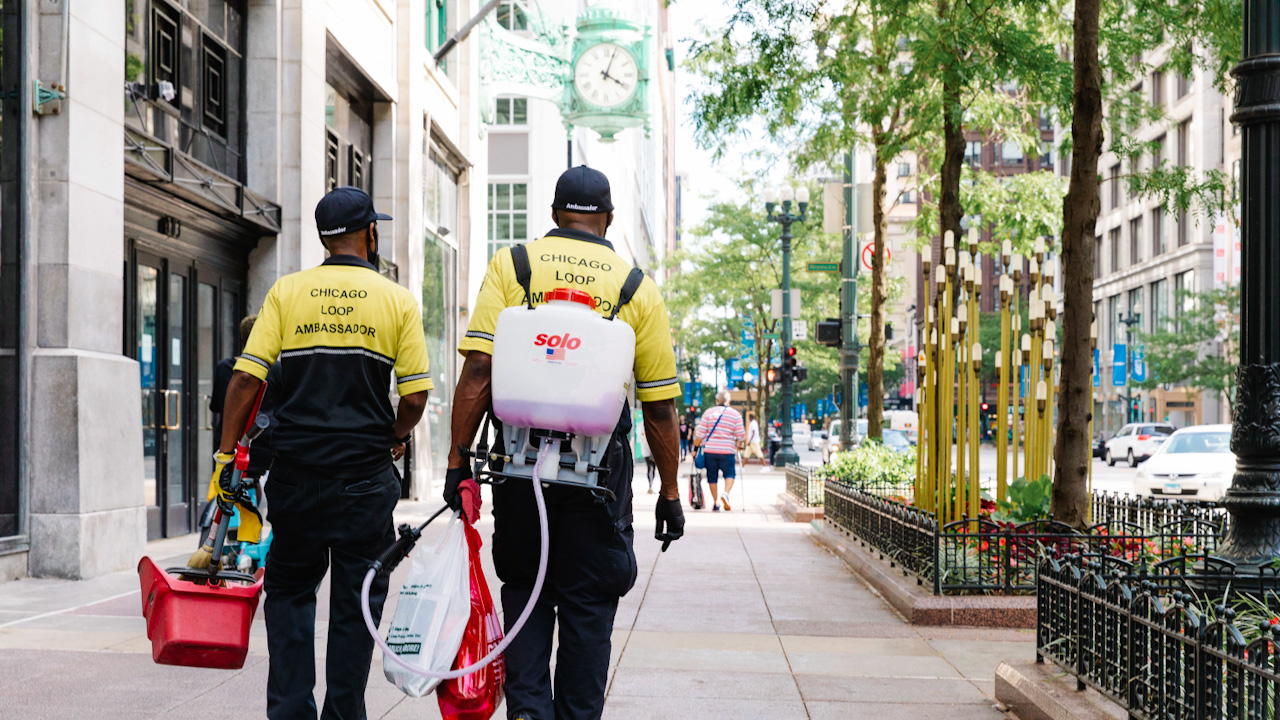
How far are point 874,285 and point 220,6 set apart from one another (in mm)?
10983

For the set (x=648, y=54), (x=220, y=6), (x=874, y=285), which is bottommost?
(x=874, y=285)

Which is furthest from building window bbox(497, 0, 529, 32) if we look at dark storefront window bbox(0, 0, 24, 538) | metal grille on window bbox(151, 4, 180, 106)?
dark storefront window bbox(0, 0, 24, 538)

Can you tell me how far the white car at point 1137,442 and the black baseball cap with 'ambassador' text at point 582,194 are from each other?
4411 cm

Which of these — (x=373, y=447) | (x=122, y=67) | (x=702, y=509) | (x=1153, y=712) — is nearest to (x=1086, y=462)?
(x=1153, y=712)

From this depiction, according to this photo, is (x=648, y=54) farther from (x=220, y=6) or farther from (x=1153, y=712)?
(x=1153, y=712)

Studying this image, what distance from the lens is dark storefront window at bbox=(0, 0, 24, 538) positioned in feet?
31.4

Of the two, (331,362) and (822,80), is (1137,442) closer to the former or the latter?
(822,80)

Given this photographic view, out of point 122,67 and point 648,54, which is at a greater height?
point 648,54

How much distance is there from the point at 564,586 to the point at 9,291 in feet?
23.0

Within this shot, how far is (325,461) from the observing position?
457 cm

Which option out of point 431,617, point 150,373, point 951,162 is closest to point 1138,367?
point 951,162

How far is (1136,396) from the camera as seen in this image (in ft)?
243

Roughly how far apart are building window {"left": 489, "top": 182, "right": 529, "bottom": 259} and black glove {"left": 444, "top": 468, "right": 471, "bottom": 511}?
124 feet

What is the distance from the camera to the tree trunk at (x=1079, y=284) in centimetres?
924
